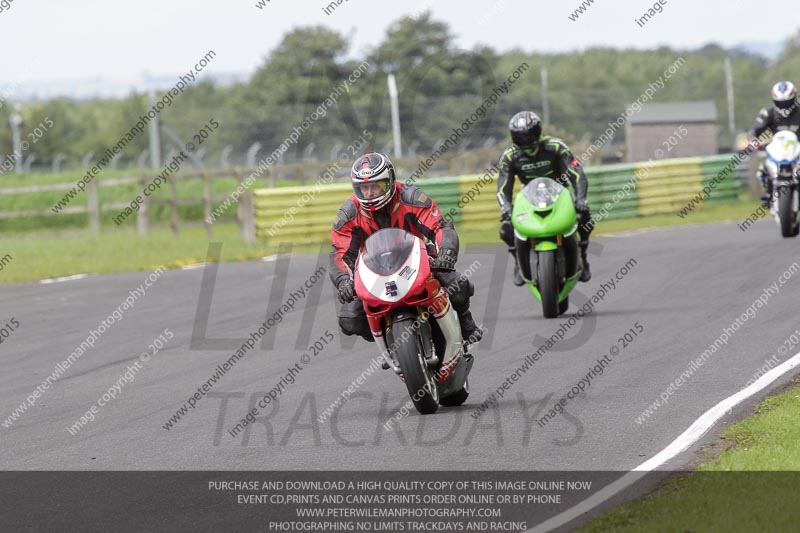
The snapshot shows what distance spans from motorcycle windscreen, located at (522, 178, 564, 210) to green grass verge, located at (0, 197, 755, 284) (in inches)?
388

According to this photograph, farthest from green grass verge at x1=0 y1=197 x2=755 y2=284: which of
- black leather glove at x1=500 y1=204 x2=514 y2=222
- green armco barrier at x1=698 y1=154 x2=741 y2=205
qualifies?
black leather glove at x1=500 y1=204 x2=514 y2=222

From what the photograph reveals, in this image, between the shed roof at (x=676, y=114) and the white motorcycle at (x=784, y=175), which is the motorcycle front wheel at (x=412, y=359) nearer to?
the white motorcycle at (x=784, y=175)

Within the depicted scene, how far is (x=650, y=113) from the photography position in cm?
3888

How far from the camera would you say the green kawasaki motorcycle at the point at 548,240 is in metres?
12.5

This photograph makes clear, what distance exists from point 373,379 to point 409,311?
6.71ft

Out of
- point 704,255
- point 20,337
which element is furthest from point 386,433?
point 704,255

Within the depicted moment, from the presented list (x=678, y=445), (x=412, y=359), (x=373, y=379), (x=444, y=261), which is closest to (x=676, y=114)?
(x=373, y=379)

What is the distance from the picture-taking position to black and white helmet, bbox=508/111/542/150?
13195 mm

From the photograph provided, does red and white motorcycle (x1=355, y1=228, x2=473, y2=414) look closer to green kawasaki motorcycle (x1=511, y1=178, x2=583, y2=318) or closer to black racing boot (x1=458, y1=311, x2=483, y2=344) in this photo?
black racing boot (x1=458, y1=311, x2=483, y2=344)

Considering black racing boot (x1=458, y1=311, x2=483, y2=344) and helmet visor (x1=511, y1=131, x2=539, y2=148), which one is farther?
helmet visor (x1=511, y1=131, x2=539, y2=148)

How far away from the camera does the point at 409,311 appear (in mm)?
8094
